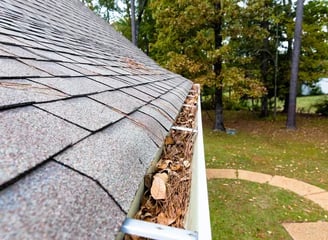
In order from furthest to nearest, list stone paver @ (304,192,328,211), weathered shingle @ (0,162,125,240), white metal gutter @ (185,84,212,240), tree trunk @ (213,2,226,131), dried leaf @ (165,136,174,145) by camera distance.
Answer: tree trunk @ (213,2,226,131) < stone paver @ (304,192,328,211) < dried leaf @ (165,136,174,145) < white metal gutter @ (185,84,212,240) < weathered shingle @ (0,162,125,240)

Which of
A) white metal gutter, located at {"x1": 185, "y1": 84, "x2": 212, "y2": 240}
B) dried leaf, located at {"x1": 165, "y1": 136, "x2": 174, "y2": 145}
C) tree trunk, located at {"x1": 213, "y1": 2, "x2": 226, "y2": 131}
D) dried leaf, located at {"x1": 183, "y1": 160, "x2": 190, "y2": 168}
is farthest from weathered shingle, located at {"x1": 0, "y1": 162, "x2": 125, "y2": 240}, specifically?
tree trunk, located at {"x1": 213, "y1": 2, "x2": 226, "y2": 131}

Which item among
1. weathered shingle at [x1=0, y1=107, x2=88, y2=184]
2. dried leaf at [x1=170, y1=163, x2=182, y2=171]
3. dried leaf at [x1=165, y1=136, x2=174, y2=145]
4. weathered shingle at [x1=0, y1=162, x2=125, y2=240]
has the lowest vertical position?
dried leaf at [x1=170, y1=163, x2=182, y2=171]

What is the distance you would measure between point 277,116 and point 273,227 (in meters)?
12.4

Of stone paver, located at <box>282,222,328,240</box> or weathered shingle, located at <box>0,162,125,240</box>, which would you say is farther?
stone paver, located at <box>282,222,328,240</box>

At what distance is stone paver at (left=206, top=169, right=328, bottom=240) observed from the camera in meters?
4.36

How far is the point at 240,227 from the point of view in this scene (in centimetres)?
453

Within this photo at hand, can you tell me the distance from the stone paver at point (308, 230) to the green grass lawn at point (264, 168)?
0.13 meters

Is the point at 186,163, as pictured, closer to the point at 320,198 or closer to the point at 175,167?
the point at 175,167

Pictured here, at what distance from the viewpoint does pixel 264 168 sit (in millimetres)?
7504

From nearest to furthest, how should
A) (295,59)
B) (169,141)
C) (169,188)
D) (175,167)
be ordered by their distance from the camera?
(169,188), (175,167), (169,141), (295,59)

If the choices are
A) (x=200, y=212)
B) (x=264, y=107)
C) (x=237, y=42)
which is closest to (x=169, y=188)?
(x=200, y=212)

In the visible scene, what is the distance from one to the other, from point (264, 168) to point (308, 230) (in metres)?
3.10

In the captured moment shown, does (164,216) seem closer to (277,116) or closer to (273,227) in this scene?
(273,227)

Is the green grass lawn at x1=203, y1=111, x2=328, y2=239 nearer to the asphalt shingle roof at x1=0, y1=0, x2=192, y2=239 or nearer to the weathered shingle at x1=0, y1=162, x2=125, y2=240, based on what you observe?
the asphalt shingle roof at x1=0, y1=0, x2=192, y2=239
